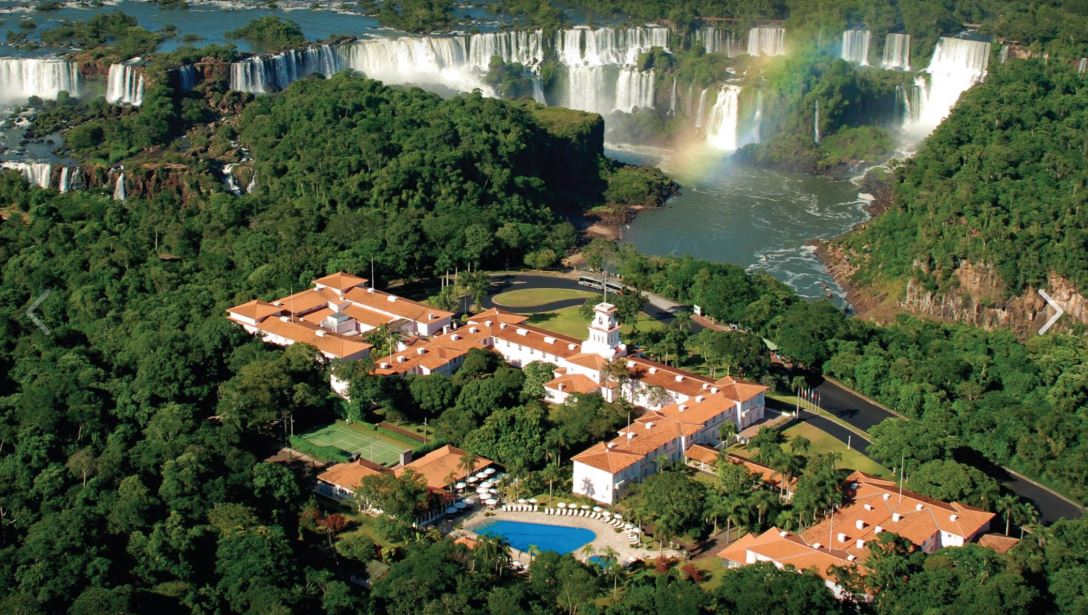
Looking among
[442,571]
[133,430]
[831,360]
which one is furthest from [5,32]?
[442,571]

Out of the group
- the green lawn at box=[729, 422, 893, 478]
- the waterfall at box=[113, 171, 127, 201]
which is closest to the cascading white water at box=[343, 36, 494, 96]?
the waterfall at box=[113, 171, 127, 201]

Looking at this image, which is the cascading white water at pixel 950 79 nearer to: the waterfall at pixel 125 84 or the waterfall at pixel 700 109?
the waterfall at pixel 700 109

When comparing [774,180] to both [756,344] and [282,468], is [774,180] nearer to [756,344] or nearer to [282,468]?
[756,344]

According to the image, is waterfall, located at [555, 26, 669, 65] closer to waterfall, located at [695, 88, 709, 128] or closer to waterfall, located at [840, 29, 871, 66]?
waterfall, located at [695, 88, 709, 128]

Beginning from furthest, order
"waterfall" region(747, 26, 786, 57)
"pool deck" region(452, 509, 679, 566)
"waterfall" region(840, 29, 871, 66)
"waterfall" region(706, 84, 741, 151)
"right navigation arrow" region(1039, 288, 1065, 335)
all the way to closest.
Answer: "waterfall" region(747, 26, 786, 57)
"waterfall" region(840, 29, 871, 66)
"waterfall" region(706, 84, 741, 151)
"right navigation arrow" region(1039, 288, 1065, 335)
"pool deck" region(452, 509, 679, 566)

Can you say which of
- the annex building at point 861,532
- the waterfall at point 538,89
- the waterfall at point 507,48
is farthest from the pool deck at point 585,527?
the waterfall at point 507,48

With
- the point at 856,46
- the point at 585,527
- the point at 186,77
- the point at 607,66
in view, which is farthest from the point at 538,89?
the point at 585,527
